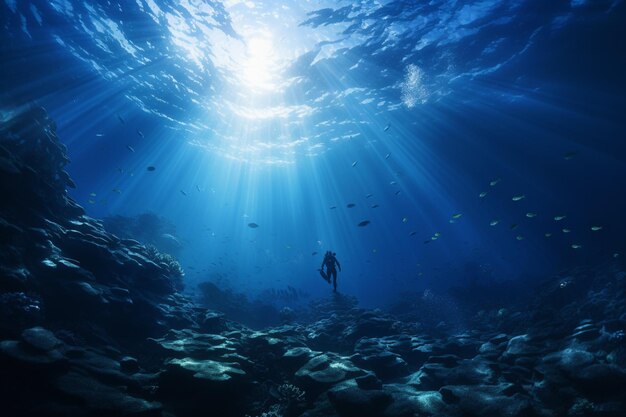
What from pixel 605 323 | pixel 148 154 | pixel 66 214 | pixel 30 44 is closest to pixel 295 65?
pixel 66 214

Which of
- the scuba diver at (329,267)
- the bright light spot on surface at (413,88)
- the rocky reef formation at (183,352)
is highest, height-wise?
the bright light spot on surface at (413,88)

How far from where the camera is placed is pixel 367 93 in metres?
26.5

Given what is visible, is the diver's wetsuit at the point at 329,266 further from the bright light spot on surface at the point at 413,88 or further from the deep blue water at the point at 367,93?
the bright light spot on surface at the point at 413,88

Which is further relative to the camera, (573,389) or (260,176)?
(260,176)

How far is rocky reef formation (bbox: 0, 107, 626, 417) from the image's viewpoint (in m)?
6.27

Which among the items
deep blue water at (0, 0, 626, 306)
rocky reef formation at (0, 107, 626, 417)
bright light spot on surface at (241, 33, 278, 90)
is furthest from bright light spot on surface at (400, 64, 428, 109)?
rocky reef formation at (0, 107, 626, 417)

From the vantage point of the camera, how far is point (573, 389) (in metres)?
7.50

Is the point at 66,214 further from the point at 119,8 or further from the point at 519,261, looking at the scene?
the point at 519,261

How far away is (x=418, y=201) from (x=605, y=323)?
51544 mm

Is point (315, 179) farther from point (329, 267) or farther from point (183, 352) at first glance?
point (183, 352)

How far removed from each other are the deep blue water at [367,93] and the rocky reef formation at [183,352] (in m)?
8.44

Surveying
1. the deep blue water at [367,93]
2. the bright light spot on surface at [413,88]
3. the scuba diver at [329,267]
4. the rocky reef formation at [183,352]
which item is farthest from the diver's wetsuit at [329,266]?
the bright light spot on surface at [413,88]

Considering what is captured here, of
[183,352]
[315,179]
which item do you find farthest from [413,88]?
[315,179]

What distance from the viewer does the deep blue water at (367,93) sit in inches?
739
